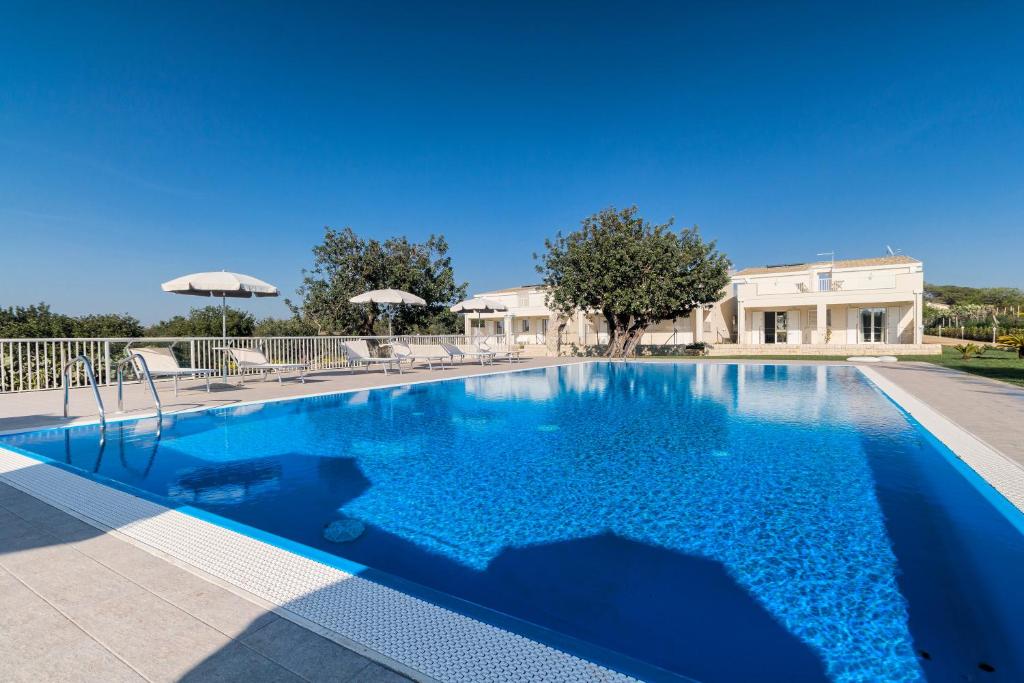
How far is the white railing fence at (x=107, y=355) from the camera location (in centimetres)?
935

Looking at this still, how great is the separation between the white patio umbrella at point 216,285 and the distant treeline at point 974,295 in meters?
65.8

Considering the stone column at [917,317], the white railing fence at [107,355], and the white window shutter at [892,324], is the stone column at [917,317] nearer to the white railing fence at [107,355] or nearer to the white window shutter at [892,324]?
the white window shutter at [892,324]

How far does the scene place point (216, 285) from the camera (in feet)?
33.3

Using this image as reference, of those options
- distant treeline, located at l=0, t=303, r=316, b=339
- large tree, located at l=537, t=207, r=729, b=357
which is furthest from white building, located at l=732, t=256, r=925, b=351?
distant treeline, located at l=0, t=303, r=316, b=339

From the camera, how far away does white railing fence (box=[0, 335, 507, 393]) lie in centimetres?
935

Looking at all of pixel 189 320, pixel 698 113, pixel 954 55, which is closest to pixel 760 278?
pixel 698 113

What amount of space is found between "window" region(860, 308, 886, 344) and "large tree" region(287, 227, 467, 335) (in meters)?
22.6

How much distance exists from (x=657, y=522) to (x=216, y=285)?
10213mm

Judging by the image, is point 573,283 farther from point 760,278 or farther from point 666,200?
point 760,278

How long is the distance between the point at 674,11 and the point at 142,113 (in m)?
19.5

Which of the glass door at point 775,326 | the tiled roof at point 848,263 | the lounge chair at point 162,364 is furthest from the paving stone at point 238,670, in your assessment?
the tiled roof at point 848,263

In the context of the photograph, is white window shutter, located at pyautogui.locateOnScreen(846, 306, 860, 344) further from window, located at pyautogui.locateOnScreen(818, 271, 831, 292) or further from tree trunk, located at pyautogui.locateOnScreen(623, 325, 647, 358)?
tree trunk, located at pyautogui.locateOnScreen(623, 325, 647, 358)

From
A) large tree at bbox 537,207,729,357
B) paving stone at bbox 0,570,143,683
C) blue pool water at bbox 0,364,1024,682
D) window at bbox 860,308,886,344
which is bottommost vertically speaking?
blue pool water at bbox 0,364,1024,682

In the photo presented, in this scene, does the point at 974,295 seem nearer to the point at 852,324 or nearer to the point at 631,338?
the point at 852,324
